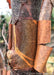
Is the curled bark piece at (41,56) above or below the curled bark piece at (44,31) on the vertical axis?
below

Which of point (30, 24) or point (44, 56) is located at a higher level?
point (30, 24)

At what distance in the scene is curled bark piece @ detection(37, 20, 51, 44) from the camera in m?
0.34

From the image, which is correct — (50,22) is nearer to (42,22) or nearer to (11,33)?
(42,22)

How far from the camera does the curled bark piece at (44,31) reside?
338mm

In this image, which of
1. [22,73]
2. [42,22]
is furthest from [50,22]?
[22,73]

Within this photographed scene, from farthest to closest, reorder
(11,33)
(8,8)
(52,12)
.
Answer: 1. (8,8)
2. (11,33)
3. (52,12)

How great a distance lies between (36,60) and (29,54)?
0.12 feet

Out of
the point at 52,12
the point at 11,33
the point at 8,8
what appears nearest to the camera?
the point at 52,12

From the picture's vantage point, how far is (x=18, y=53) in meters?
0.39

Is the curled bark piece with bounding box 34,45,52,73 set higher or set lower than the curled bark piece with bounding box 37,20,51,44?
lower

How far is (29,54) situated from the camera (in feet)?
1.25

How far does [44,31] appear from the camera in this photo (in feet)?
1.14

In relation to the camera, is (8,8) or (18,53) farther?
(8,8)

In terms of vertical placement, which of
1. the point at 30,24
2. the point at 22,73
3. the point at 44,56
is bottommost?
the point at 22,73
